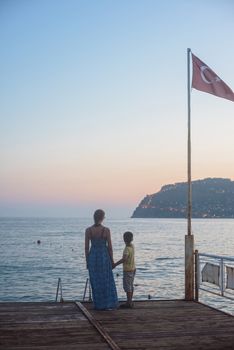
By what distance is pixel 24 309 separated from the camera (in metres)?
10.2

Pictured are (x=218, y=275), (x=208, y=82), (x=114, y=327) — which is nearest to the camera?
(x=114, y=327)

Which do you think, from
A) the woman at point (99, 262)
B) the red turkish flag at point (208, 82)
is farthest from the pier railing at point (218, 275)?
the red turkish flag at point (208, 82)

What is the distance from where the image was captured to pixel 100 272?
1026 centimetres

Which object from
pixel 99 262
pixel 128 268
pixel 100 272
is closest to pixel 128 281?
pixel 128 268

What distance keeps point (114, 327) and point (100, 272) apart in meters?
1.77

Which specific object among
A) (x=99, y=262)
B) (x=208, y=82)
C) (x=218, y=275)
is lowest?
(x=218, y=275)

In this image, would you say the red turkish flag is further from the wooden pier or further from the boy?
the wooden pier

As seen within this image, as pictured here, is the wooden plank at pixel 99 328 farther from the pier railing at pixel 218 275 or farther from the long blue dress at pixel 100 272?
the pier railing at pixel 218 275

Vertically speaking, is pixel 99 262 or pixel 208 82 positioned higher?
pixel 208 82

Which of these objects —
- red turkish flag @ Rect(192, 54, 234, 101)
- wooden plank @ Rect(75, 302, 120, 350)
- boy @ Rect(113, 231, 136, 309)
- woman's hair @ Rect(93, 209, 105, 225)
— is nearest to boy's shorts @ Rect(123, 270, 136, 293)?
boy @ Rect(113, 231, 136, 309)

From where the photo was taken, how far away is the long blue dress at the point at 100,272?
10242mm

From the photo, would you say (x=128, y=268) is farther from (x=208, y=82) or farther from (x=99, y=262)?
(x=208, y=82)

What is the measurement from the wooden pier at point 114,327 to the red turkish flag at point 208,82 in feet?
15.6

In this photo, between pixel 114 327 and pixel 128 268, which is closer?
pixel 114 327
